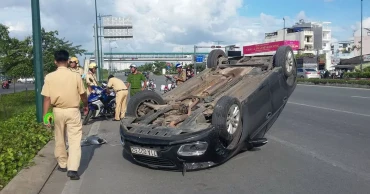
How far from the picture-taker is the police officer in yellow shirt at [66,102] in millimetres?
5551

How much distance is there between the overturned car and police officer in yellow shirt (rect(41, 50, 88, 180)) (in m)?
0.85

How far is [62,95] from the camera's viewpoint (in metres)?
5.53

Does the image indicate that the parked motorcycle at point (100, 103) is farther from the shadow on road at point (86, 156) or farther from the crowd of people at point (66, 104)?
the crowd of people at point (66, 104)

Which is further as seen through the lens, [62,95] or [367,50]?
[367,50]

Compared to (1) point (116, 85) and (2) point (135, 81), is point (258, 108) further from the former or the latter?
(2) point (135, 81)

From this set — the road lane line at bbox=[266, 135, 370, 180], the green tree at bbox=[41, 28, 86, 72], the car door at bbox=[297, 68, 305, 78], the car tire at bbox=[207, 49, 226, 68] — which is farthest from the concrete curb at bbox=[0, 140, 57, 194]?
the car door at bbox=[297, 68, 305, 78]

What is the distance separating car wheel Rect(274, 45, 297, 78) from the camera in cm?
814

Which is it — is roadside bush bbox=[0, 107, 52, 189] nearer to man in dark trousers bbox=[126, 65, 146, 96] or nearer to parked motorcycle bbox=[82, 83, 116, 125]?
parked motorcycle bbox=[82, 83, 116, 125]

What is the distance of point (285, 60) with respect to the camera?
26.8 feet

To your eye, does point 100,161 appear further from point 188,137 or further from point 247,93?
point 247,93

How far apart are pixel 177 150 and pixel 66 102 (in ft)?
5.32

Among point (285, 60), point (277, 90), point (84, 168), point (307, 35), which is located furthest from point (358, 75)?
point (307, 35)

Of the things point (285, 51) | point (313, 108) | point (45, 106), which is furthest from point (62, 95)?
point (313, 108)

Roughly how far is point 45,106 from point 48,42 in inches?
606
